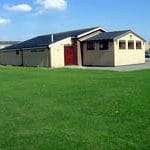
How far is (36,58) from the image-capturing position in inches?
1810

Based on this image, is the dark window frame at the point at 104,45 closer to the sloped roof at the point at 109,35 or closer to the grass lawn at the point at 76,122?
the sloped roof at the point at 109,35

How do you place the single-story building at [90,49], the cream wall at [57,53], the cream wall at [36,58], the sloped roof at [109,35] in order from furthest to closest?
the cream wall at [36,58], the cream wall at [57,53], the single-story building at [90,49], the sloped roof at [109,35]

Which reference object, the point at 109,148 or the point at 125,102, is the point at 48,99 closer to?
the point at 125,102

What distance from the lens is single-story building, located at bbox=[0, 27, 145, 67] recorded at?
42375mm

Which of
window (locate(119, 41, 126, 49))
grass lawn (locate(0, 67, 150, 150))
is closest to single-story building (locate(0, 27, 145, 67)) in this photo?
window (locate(119, 41, 126, 49))

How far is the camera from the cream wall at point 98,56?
42.2 m

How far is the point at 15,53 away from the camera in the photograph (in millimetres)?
50625

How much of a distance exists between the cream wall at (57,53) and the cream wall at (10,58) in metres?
7.40

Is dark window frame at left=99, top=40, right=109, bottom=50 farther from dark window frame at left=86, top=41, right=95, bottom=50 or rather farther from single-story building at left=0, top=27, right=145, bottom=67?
dark window frame at left=86, top=41, right=95, bottom=50

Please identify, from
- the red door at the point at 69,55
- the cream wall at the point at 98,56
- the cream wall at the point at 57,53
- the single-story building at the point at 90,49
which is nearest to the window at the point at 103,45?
the single-story building at the point at 90,49

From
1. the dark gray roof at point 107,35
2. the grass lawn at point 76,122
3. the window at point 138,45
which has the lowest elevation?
the grass lawn at point 76,122

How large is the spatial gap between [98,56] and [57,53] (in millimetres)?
4281

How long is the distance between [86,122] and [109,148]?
89.3 inches

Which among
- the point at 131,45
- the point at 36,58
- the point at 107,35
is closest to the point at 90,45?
the point at 107,35
